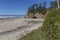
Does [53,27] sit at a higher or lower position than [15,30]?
higher

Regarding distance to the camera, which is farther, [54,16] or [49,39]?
[54,16]

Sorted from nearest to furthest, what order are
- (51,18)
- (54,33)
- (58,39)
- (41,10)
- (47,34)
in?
(58,39), (54,33), (47,34), (51,18), (41,10)

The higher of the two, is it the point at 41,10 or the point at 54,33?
the point at 54,33

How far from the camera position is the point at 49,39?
8.10 metres

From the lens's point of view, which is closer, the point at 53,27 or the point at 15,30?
the point at 53,27

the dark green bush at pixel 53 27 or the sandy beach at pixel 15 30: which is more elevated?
the dark green bush at pixel 53 27

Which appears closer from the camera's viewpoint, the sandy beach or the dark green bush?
the dark green bush

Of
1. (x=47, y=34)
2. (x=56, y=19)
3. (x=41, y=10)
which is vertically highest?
(x=56, y=19)

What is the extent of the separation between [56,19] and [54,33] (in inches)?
43.3

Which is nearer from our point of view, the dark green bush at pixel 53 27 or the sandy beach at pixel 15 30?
the dark green bush at pixel 53 27

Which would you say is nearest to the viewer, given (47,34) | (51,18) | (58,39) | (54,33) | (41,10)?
(58,39)

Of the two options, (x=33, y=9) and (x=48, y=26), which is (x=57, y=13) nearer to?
(x=48, y=26)

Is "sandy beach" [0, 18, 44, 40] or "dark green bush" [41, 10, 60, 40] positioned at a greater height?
"dark green bush" [41, 10, 60, 40]

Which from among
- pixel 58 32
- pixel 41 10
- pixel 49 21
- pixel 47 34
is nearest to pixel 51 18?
pixel 49 21
